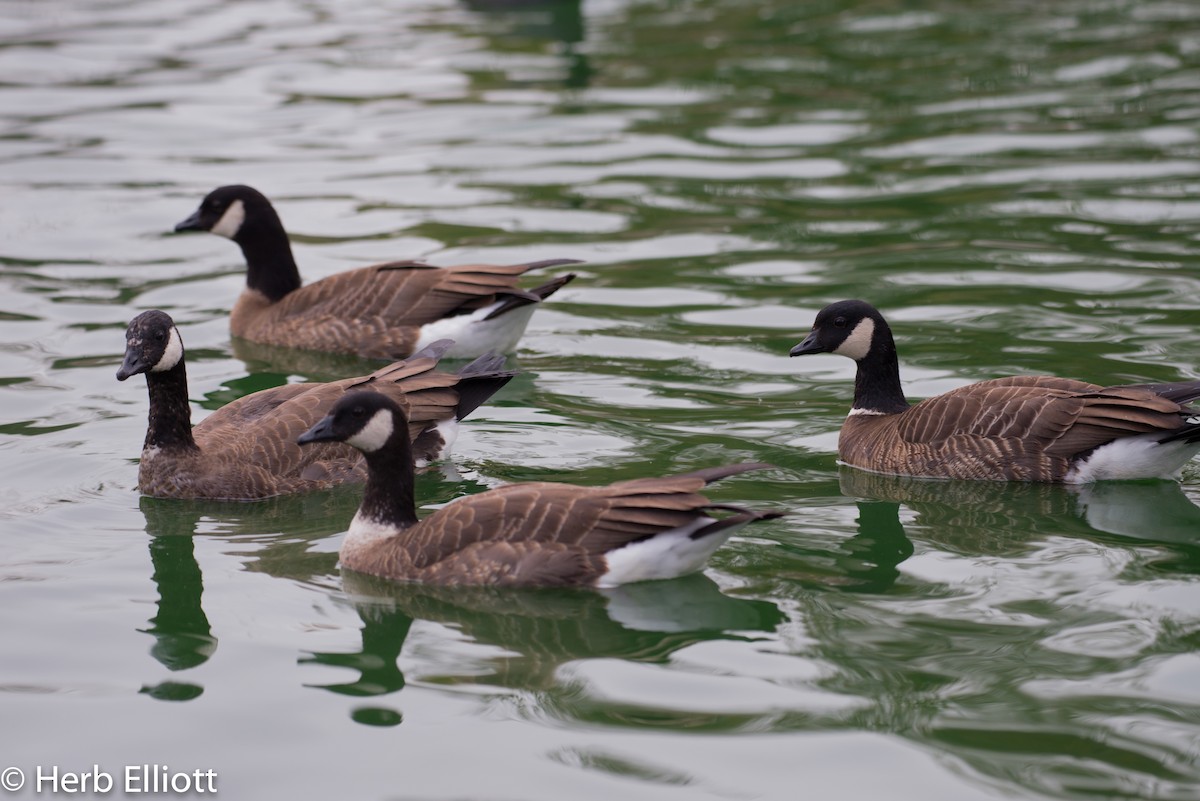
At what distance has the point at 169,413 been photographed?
9922 millimetres

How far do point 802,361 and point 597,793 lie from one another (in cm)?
661

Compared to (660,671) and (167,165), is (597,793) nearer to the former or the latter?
(660,671)

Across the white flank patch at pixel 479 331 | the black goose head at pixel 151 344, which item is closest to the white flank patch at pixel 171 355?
the black goose head at pixel 151 344

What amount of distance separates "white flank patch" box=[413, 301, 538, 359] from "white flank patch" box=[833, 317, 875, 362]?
3054 millimetres

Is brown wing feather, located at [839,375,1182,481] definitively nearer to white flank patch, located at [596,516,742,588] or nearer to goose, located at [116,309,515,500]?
white flank patch, located at [596,516,742,588]

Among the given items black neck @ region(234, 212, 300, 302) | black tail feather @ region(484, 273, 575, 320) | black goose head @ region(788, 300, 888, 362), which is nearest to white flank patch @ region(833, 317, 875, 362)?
black goose head @ region(788, 300, 888, 362)

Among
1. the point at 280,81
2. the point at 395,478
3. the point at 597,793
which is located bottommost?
the point at 597,793

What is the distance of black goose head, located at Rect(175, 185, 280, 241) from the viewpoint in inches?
543

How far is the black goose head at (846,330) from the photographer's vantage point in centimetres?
1050

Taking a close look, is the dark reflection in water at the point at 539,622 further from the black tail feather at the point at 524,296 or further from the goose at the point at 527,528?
the black tail feather at the point at 524,296

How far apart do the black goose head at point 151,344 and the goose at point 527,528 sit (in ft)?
5.81

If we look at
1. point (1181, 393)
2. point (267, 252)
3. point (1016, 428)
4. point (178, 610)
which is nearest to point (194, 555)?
point (178, 610)

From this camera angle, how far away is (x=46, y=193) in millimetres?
17797

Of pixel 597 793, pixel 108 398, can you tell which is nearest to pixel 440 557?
pixel 597 793
